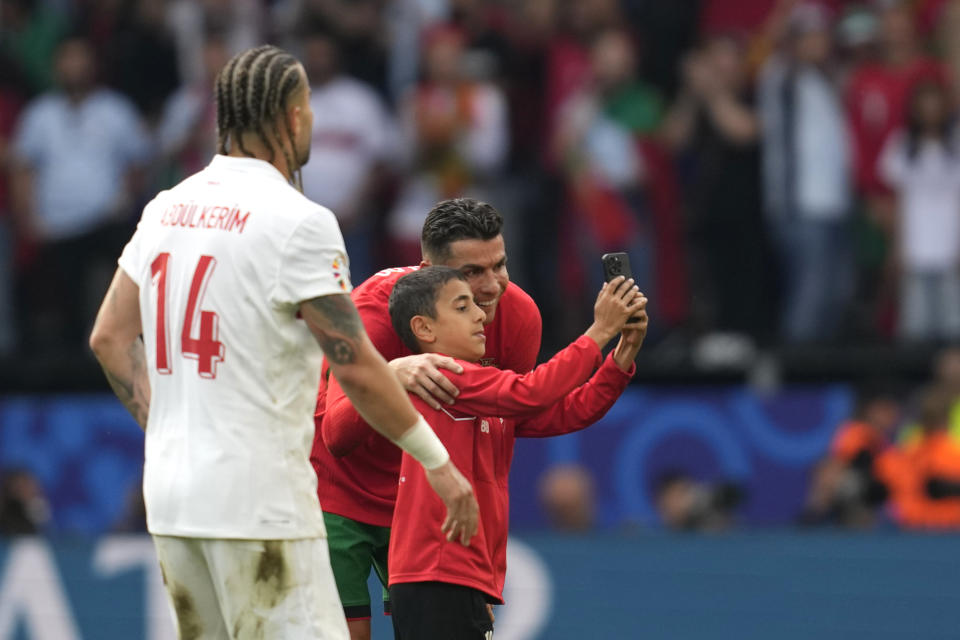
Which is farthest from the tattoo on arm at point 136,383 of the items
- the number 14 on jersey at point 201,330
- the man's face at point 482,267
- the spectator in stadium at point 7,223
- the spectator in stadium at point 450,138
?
the spectator in stadium at point 7,223

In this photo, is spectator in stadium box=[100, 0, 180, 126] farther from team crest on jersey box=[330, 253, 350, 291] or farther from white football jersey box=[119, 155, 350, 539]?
team crest on jersey box=[330, 253, 350, 291]

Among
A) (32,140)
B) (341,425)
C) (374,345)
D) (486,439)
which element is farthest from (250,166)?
(32,140)

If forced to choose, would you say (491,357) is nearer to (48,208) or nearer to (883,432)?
(883,432)

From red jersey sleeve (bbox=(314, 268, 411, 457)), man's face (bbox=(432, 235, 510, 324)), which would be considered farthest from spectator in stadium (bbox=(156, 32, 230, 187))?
man's face (bbox=(432, 235, 510, 324))

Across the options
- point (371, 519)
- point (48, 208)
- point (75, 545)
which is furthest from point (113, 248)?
point (371, 519)

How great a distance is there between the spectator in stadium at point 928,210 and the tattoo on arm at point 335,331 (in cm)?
654

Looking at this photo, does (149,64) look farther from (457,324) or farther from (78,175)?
(457,324)

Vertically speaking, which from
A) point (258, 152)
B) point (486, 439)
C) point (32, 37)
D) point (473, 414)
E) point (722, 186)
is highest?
point (32, 37)

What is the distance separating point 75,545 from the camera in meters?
9.02

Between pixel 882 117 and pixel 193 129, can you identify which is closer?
pixel 882 117

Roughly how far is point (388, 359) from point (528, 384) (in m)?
0.66

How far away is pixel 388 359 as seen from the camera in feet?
16.6

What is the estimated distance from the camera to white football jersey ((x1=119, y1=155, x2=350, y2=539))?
392 centimetres

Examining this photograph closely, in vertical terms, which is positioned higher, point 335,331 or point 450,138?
point 450,138
